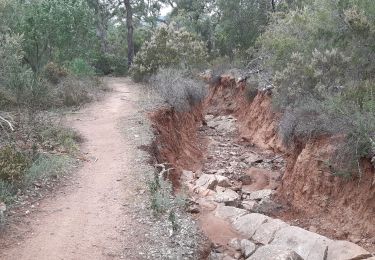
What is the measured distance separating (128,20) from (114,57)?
9.34 feet

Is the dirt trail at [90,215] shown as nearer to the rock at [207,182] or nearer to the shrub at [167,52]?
the rock at [207,182]

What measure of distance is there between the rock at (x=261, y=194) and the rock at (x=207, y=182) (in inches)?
41.8

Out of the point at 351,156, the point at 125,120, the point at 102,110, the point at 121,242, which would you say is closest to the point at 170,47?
the point at 102,110

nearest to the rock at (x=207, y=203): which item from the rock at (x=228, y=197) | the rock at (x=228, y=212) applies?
the rock at (x=228, y=212)

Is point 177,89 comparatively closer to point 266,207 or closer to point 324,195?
point 266,207

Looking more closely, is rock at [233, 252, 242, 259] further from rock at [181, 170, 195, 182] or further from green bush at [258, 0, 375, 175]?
rock at [181, 170, 195, 182]

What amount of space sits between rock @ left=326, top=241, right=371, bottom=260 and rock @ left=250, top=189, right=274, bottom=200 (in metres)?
3.61

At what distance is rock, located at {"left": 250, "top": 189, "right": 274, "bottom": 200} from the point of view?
447 inches

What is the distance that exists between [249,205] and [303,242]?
2.89m

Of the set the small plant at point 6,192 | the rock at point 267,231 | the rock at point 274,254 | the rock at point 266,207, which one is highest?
the small plant at point 6,192

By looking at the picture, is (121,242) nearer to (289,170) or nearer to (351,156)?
(351,156)

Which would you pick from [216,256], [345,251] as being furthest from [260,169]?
[216,256]

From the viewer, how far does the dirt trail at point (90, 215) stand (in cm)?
622

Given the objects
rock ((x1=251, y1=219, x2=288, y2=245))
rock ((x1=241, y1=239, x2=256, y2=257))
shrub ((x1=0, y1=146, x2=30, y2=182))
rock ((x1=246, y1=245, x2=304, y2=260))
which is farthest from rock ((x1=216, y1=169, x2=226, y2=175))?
shrub ((x1=0, y1=146, x2=30, y2=182))
